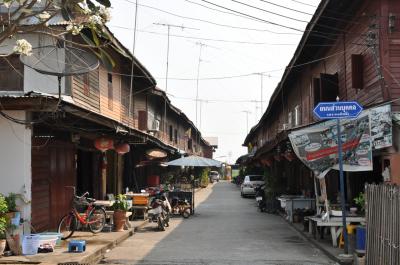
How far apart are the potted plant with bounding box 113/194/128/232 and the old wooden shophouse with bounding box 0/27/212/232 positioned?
1432 mm

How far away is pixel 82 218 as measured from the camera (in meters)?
14.2

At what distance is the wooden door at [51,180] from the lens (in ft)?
42.5

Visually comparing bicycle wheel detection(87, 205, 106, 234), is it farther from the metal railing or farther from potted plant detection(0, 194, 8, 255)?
the metal railing

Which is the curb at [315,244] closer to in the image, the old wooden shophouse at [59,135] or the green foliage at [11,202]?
the old wooden shophouse at [59,135]

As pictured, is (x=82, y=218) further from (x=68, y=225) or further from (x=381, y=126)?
(x=381, y=126)

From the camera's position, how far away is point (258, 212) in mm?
25172

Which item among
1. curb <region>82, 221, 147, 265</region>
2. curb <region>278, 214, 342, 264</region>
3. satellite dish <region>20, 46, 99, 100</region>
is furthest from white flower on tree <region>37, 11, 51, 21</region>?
curb <region>278, 214, 342, 264</region>

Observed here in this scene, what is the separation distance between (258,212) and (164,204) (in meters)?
7.64

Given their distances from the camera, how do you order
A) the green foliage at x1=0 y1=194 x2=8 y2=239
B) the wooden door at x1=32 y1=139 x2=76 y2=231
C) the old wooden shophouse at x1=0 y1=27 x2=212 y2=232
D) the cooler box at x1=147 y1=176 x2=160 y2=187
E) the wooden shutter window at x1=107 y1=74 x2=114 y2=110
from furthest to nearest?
the cooler box at x1=147 y1=176 x2=160 y2=187 → the wooden shutter window at x1=107 y1=74 x2=114 y2=110 → the wooden door at x1=32 y1=139 x2=76 y2=231 → the old wooden shophouse at x1=0 y1=27 x2=212 y2=232 → the green foliage at x1=0 y1=194 x2=8 y2=239

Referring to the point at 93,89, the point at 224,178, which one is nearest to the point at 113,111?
the point at 93,89

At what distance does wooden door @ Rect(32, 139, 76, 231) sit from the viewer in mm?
12969

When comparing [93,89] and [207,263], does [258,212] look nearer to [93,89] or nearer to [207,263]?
[93,89]

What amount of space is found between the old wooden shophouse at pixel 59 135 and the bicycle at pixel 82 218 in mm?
486

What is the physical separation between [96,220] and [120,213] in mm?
1315
